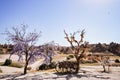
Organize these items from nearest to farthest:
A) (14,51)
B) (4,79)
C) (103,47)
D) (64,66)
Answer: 1. (4,79)
2. (14,51)
3. (64,66)
4. (103,47)

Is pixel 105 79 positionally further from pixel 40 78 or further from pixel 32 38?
pixel 32 38

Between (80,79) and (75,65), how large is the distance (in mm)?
5571

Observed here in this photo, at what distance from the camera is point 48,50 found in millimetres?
21891

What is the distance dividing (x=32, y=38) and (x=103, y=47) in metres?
69.7

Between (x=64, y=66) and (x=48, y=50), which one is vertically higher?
(x=48, y=50)

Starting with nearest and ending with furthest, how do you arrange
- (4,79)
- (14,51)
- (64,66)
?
1. (4,79)
2. (14,51)
3. (64,66)

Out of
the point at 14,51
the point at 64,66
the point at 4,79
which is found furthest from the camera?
the point at 64,66

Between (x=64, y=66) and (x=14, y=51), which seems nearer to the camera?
(x=14, y=51)

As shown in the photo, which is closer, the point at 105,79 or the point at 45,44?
the point at 105,79

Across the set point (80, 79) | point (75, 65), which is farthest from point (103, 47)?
point (80, 79)

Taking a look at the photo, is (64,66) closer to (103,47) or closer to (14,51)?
(14,51)

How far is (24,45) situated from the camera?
21.2 m

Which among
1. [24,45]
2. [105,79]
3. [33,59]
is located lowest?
[105,79]

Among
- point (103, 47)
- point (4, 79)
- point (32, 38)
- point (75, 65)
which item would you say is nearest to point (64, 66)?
point (75, 65)
